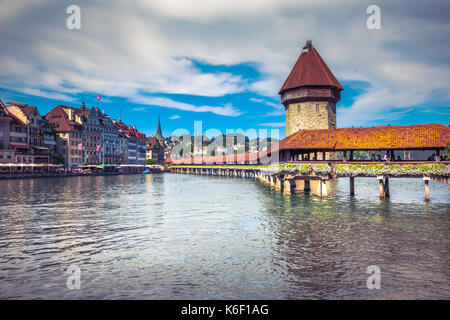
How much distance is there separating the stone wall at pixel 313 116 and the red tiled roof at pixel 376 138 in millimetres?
19881

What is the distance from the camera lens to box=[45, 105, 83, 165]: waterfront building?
295ft

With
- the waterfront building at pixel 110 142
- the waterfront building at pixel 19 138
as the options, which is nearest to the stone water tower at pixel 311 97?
the waterfront building at pixel 19 138

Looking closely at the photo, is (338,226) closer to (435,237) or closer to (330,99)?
(435,237)

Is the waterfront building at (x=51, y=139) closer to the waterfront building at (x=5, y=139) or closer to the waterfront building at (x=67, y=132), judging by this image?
the waterfront building at (x=67, y=132)

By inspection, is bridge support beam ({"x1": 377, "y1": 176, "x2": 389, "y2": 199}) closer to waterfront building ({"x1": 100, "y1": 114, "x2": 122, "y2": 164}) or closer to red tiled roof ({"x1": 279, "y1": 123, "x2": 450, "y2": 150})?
red tiled roof ({"x1": 279, "y1": 123, "x2": 450, "y2": 150})

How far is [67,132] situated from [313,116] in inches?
2466

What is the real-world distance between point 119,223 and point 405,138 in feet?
78.1

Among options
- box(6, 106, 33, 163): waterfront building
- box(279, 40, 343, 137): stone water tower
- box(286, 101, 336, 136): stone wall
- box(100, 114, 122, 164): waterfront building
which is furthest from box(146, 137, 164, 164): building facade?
box(286, 101, 336, 136): stone wall

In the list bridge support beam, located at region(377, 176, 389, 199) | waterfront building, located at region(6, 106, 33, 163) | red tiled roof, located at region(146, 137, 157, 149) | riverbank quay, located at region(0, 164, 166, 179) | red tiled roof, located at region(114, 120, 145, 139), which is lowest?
bridge support beam, located at region(377, 176, 389, 199)

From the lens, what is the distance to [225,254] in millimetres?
13500

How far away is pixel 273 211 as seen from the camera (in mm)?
25312

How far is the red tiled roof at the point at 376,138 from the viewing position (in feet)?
95.8

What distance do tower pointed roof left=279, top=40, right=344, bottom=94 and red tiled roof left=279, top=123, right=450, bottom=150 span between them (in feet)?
73.3
